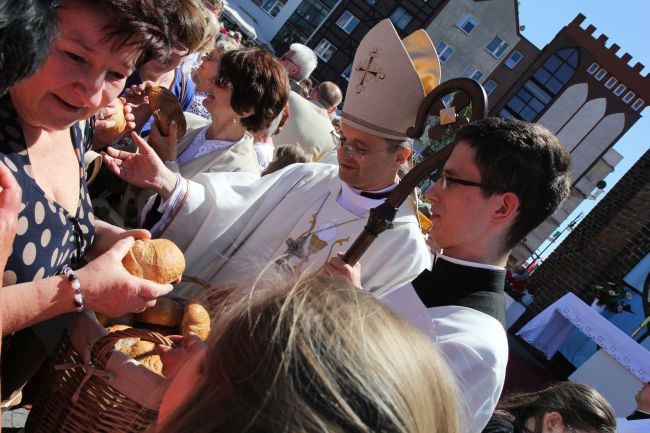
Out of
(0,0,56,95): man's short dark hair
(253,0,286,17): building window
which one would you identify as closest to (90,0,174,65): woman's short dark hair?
(0,0,56,95): man's short dark hair

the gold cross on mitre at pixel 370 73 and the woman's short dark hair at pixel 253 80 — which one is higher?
the gold cross on mitre at pixel 370 73

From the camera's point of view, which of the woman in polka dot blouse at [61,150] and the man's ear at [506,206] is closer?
the woman in polka dot blouse at [61,150]

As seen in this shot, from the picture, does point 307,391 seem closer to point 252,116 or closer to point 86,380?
point 86,380

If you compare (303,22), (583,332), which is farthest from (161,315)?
(303,22)

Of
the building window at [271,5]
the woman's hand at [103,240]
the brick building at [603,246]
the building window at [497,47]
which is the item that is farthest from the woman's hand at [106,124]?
the building window at [271,5]

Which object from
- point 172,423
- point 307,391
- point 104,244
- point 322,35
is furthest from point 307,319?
point 322,35

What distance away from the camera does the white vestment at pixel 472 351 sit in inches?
62.7

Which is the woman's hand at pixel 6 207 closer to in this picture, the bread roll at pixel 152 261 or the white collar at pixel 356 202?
the bread roll at pixel 152 261

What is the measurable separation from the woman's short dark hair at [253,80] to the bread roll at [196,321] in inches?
48.8

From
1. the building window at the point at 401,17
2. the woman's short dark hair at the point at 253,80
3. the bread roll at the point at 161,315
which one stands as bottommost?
the bread roll at the point at 161,315

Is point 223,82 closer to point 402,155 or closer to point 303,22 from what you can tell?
point 402,155

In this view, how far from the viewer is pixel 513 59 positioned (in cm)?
3262

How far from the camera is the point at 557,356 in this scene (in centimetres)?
934

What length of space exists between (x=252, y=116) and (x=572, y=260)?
997cm
